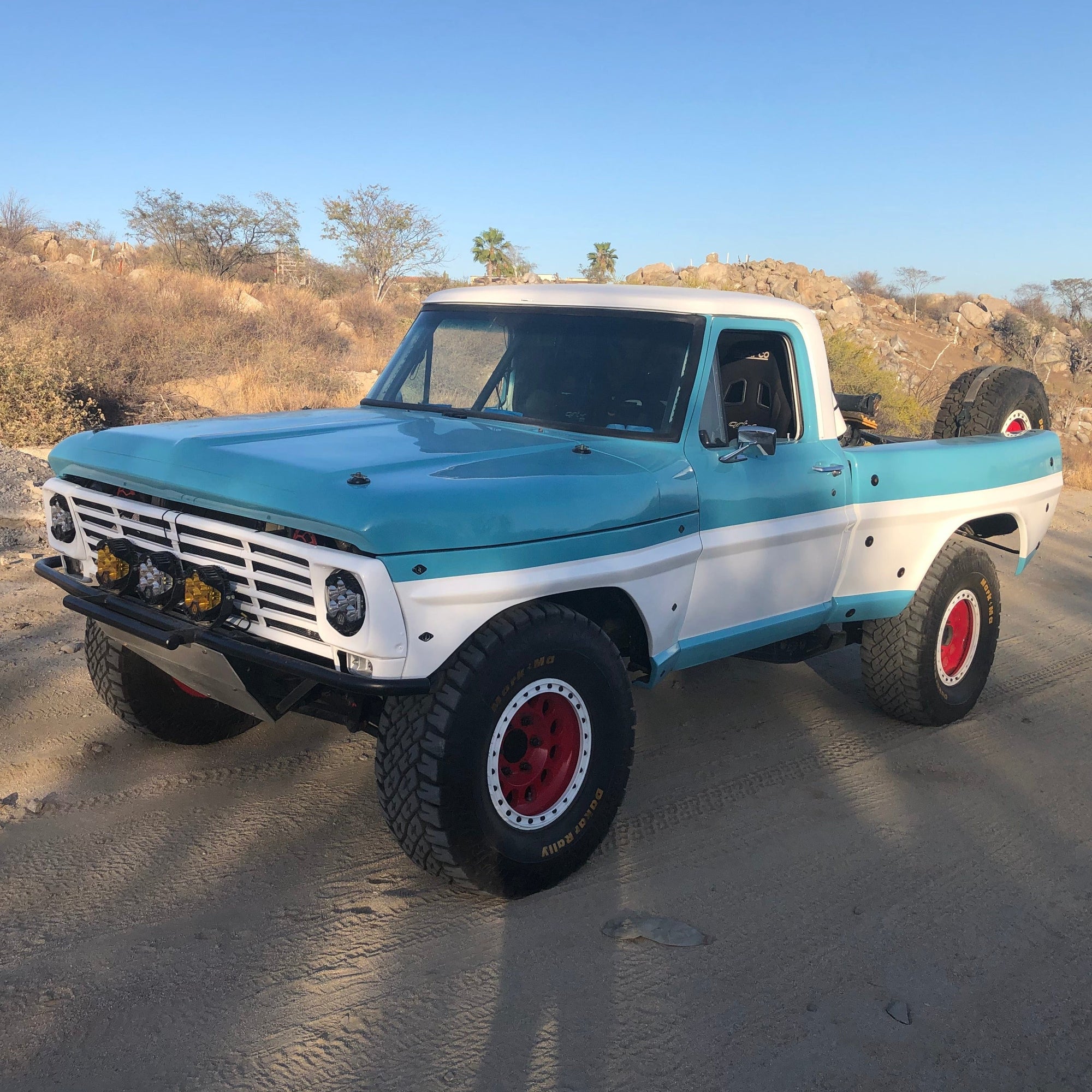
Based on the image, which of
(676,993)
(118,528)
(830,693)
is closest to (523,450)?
(118,528)

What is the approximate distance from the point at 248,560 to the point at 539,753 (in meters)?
1.20

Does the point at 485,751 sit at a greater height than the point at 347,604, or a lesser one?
lesser

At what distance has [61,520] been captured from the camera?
405 cm

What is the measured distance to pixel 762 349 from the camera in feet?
15.8

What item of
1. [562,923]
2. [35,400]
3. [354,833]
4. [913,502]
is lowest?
[562,923]

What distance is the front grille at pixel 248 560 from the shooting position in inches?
125

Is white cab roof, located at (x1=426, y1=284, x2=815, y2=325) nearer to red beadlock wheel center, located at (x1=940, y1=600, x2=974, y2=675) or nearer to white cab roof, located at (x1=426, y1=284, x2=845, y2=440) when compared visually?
white cab roof, located at (x1=426, y1=284, x2=845, y2=440)

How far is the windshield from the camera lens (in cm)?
428

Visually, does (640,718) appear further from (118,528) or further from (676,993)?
(118,528)

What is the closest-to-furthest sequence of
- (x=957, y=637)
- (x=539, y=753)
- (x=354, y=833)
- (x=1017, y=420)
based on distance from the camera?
(x=539, y=753) → (x=354, y=833) → (x=957, y=637) → (x=1017, y=420)

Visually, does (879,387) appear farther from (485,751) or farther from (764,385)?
(485,751)

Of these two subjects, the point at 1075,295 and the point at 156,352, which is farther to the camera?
the point at 1075,295

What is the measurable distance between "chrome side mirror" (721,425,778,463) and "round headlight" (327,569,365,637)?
1746mm

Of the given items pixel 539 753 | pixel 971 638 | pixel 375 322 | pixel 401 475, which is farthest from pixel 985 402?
pixel 375 322
